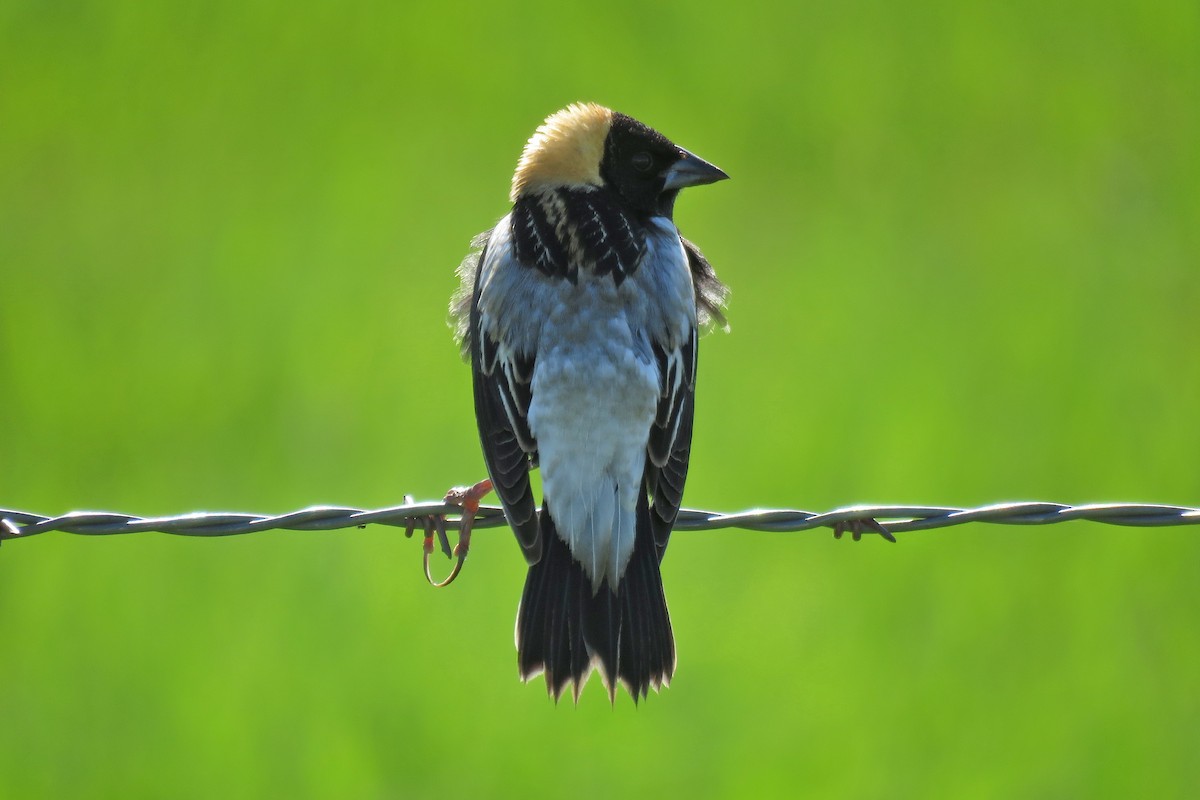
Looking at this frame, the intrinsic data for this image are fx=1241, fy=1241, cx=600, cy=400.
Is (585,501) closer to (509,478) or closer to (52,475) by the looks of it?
(509,478)

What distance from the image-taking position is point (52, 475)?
5.14 metres

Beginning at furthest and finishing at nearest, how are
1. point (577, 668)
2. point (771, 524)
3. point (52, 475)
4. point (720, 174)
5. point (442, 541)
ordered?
1. point (52, 475)
2. point (720, 174)
3. point (577, 668)
4. point (442, 541)
5. point (771, 524)

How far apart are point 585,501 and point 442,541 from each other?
379 millimetres

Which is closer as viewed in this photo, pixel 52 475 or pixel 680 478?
pixel 680 478

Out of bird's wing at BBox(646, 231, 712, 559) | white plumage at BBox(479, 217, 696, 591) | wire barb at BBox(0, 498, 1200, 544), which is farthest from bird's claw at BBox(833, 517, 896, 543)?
white plumage at BBox(479, 217, 696, 591)

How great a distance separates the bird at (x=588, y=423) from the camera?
276cm

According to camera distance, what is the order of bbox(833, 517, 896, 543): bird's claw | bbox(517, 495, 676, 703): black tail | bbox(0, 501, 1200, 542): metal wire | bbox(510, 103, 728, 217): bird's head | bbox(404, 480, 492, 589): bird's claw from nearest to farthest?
bbox(0, 501, 1200, 542): metal wire
bbox(833, 517, 896, 543): bird's claw
bbox(404, 480, 492, 589): bird's claw
bbox(517, 495, 676, 703): black tail
bbox(510, 103, 728, 217): bird's head

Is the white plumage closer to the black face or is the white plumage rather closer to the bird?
the bird

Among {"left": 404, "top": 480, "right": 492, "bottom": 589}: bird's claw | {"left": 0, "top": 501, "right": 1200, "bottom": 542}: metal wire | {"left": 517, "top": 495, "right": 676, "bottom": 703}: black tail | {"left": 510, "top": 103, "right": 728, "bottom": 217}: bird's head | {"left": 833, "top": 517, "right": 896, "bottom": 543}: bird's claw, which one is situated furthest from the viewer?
{"left": 510, "top": 103, "right": 728, "bottom": 217}: bird's head

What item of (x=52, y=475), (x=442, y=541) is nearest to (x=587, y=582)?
(x=442, y=541)

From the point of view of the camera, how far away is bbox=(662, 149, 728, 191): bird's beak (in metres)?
3.48

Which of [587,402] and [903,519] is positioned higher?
[587,402]

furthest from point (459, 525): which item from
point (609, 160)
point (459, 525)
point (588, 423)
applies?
point (609, 160)

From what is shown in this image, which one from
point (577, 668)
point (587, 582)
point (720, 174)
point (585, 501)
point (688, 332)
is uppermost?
point (720, 174)
